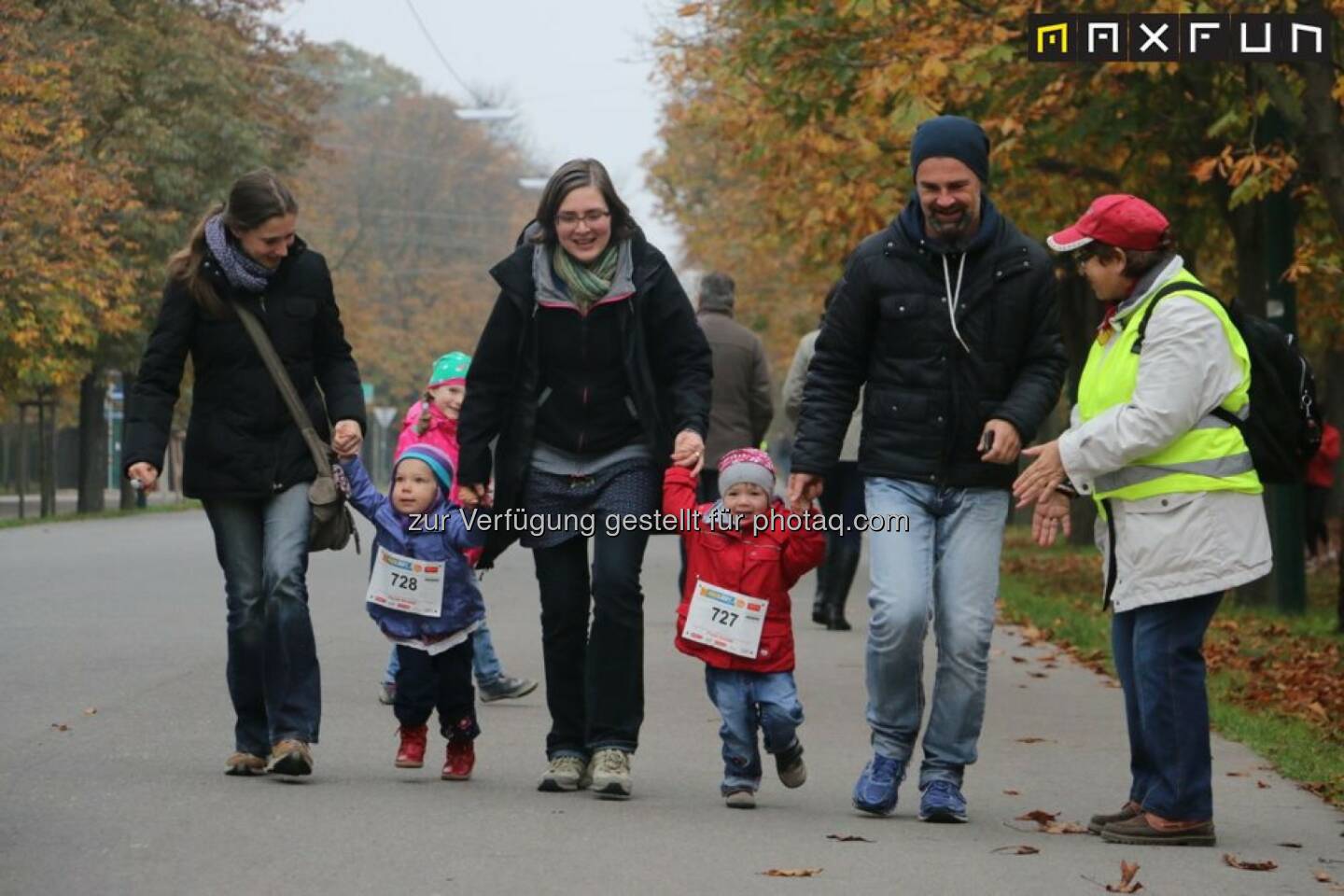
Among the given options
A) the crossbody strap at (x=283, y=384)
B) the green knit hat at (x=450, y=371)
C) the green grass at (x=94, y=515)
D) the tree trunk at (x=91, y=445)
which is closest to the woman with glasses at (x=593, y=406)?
the crossbody strap at (x=283, y=384)

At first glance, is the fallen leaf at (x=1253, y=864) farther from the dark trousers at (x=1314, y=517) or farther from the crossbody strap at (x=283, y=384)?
the dark trousers at (x=1314, y=517)

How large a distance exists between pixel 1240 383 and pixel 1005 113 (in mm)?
9493

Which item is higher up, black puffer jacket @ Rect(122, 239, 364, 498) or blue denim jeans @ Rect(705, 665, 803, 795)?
black puffer jacket @ Rect(122, 239, 364, 498)

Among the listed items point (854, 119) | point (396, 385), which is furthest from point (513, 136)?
point (854, 119)

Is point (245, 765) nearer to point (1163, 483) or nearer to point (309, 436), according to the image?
point (309, 436)

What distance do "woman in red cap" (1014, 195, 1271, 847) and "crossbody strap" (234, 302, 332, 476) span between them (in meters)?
2.43

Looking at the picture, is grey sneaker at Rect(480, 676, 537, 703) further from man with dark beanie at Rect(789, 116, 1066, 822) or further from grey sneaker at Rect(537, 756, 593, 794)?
man with dark beanie at Rect(789, 116, 1066, 822)

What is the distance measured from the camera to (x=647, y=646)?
13.9m

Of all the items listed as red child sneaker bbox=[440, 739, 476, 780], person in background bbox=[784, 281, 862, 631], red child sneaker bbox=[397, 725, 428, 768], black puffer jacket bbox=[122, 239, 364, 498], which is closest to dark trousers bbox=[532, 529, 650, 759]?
red child sneaker bbox=[440, 739, 476, 780]

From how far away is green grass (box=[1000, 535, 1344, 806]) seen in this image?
30.5ft

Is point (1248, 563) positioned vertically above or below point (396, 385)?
below

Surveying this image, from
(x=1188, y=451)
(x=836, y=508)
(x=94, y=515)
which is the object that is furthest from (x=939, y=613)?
(x=94, y=515)

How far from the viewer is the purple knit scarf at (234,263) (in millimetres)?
8188

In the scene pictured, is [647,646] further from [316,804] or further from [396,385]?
[396,385]
